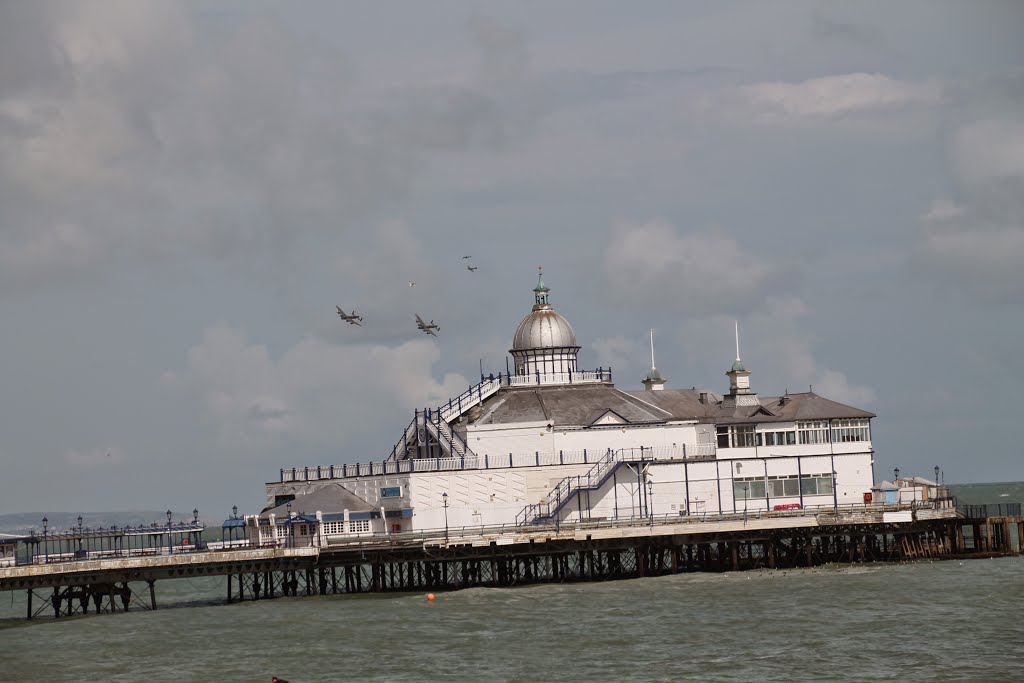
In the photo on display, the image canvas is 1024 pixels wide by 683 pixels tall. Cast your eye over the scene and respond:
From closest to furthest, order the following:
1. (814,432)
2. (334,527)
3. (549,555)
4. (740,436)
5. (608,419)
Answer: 1. (549,555)
2. (334,527)
3. (740,436)
4. (814,432)
5. (608,419)

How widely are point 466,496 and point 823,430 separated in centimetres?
2219

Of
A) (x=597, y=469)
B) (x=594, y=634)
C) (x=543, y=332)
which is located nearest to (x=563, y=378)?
(x=543, y=332)

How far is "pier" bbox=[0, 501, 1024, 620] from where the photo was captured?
88.0 m

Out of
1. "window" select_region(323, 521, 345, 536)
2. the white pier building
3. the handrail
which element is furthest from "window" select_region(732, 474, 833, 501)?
"window" select_region(323, 521, 345, 536)

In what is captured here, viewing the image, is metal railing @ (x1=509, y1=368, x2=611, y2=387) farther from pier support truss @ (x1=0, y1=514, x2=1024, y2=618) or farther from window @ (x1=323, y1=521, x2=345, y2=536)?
window @ (x1=323, y1=521, x2=345, y2=536)

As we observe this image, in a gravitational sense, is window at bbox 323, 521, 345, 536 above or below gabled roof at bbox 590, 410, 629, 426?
below

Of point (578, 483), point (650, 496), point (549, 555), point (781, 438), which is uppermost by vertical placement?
point (781, 438)

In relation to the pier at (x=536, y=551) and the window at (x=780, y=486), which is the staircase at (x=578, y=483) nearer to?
the pier at (x=536, y=551)

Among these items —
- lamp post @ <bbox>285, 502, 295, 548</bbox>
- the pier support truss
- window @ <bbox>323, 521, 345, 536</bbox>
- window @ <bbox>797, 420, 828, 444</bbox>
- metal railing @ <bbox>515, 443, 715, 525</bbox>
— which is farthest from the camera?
window @ <bbox>797, 420, 828, 444</bbox>

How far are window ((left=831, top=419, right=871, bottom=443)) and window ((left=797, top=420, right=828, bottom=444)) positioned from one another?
1.79 feet

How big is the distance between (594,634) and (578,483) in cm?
3232

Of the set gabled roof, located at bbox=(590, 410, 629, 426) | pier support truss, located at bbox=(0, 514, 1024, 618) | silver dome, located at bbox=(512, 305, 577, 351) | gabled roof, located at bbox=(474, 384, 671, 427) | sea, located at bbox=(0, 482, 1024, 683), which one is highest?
silver dome, located at bbox=(512, 305, 577, 351)

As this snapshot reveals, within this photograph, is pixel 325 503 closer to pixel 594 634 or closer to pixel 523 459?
pixel 523 459

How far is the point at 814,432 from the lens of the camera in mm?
104125
